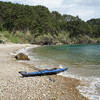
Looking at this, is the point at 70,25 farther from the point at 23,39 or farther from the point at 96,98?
the point at 96,98

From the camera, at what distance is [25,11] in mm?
83875

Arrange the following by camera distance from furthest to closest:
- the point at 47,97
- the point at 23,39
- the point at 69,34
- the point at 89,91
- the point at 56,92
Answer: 1. the point at 69,34
2. the point at 23,39
3. the point at 89,91
4. the point at 56,92
5. the point at 47,97

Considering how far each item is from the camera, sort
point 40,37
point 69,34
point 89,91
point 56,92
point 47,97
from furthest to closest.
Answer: point 69,34 → point 40,37 → point 89,91 → point 56,92 → point 47,97

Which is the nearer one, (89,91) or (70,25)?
(89,91)

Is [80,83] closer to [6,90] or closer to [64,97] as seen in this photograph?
[64,97]

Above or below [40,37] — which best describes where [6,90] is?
below

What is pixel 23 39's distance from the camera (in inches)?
2965

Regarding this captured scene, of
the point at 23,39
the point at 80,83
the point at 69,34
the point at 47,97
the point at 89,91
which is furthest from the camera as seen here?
the point at 69,34

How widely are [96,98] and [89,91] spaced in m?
0.93

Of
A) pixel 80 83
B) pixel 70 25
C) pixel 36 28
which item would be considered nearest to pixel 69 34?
pixel 70 25

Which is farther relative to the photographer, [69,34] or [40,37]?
[69,34]

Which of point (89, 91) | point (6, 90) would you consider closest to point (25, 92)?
point (6, 90)

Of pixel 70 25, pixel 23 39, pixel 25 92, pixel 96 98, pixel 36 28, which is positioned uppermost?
pixel 70 25

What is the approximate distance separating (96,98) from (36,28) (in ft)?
Result: 263
